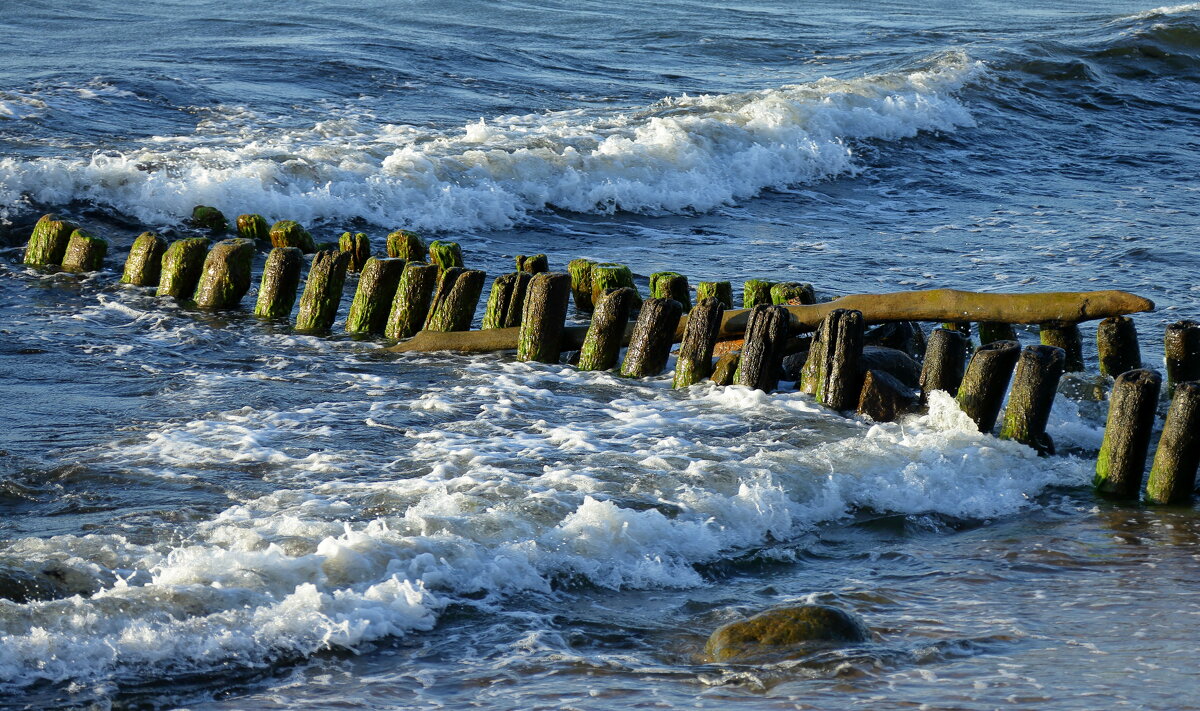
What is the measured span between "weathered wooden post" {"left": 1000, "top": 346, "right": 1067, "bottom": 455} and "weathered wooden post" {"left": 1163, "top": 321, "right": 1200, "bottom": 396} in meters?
0.96

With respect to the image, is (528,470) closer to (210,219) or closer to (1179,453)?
(1179,453)

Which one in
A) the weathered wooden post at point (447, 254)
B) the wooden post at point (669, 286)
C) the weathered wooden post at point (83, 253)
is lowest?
the weathered wooden post at point (83, 253)

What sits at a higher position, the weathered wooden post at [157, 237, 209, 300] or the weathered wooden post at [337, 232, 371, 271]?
the weathered wooden post at [337, 232, 371, 271]

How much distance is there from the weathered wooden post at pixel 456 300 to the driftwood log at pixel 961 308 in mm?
435

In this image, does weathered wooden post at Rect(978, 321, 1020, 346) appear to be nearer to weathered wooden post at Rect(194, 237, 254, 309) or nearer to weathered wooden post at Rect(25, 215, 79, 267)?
weathered wooden post at Rect(194, 237, 254, 309)

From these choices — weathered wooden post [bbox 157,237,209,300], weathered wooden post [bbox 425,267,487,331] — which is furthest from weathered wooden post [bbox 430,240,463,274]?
weathered wooden post [bbox 157,237,209,300]

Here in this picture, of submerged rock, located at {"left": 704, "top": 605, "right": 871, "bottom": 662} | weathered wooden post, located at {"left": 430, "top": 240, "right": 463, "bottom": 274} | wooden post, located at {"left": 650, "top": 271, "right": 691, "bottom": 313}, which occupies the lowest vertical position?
submerged rock, located at {"left": 704, "top": 605, "right": 871, "bottom": 662}

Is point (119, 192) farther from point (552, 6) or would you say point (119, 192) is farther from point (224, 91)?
point (552, 6)

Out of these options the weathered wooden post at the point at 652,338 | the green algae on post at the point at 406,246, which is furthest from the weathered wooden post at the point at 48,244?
the weathered wooden post at the point at 652,338

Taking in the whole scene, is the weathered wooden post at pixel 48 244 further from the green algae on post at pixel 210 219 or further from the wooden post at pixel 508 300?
the wooden post at pixel 508 300

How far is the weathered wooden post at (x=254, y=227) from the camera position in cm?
1130

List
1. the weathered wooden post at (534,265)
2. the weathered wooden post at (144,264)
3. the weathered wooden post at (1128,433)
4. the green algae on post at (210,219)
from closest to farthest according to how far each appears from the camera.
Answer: the weathered wooden post at (1128,433) → the weathered wooden post at (534,265) → the weathered wooden post at (144,264) → the green algae on post at (210,219)

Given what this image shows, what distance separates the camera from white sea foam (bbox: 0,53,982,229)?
12.5 m

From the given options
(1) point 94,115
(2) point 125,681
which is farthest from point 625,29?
(2) point 125,681
